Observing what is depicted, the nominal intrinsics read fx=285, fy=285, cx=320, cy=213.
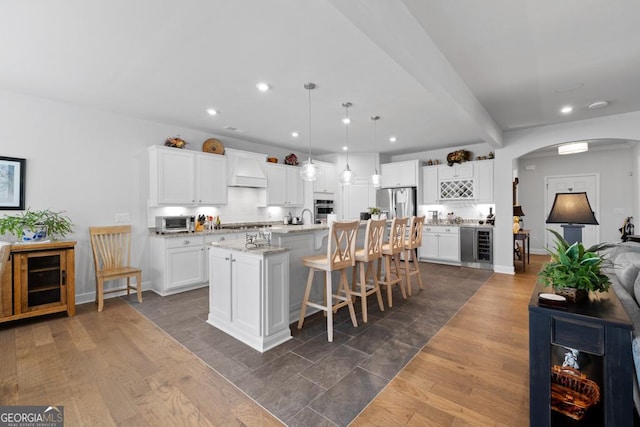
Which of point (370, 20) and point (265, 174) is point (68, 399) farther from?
point (265, 174)

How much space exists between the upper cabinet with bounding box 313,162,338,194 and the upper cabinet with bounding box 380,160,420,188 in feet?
3.99

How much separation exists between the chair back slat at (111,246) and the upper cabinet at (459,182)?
19.5 feet

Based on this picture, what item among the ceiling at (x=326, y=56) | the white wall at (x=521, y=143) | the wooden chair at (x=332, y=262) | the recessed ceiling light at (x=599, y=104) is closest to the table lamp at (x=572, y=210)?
the ceiling at (x=326, y=56)

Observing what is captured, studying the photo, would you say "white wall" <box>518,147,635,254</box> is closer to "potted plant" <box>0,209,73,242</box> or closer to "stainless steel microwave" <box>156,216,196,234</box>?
"stainless steel microwave" <box>156,216,196,234</box>

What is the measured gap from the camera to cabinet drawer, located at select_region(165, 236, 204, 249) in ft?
13.6

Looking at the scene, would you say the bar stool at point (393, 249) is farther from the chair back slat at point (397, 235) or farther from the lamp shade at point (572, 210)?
the lamp shade at point (572, 210)

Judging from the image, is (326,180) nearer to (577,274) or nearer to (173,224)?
(173,224)

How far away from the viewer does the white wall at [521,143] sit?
4320 mm

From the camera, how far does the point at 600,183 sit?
669 centimetres

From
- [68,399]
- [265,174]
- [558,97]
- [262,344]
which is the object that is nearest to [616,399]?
[262,344]

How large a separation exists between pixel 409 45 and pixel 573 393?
91.7 inches

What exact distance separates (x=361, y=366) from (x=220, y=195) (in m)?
3.81

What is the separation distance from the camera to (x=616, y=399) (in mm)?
1269

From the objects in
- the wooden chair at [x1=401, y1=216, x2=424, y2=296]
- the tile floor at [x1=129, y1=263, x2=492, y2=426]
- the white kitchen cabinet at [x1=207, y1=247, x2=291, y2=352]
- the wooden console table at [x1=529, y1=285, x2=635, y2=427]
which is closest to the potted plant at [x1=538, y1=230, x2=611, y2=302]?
the wooden console table at [x1=529, y1=285, x2=635, y2=427]
